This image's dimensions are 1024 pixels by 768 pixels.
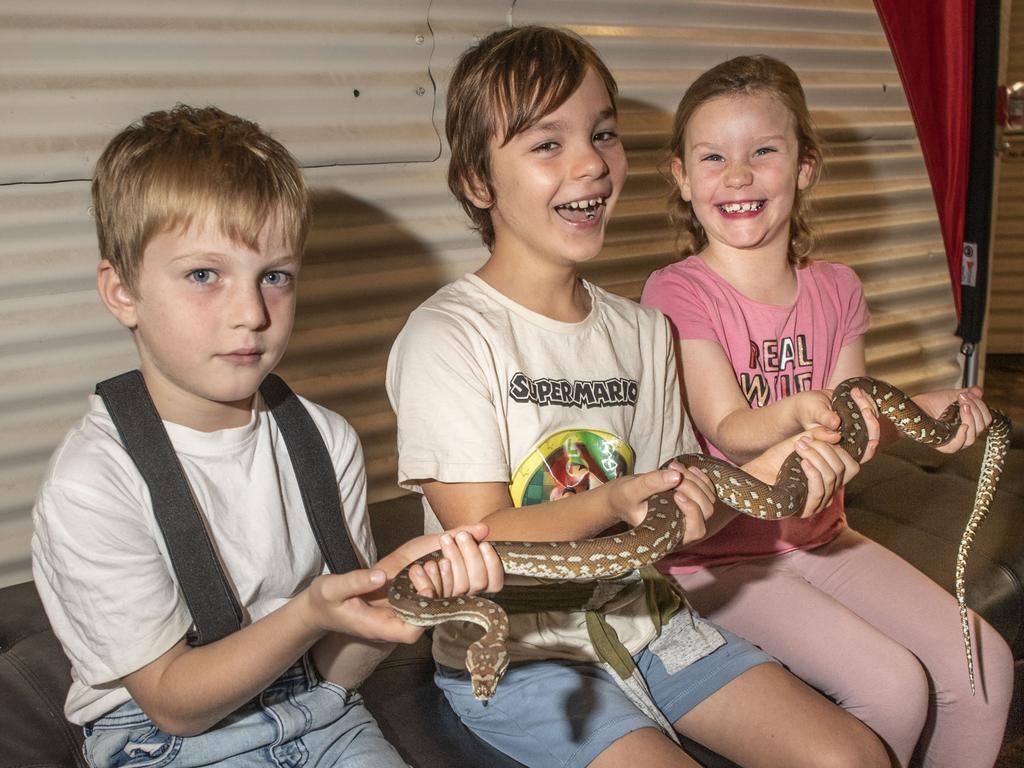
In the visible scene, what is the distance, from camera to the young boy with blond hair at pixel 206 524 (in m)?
1.83

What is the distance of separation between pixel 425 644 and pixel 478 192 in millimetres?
1151

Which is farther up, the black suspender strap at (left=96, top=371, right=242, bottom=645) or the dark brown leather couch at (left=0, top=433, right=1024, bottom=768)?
the black suspender strap at (left=96, top=371, right=242, bottom=645)

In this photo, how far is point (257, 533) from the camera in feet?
6.81

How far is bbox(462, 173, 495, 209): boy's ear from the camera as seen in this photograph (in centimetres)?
252

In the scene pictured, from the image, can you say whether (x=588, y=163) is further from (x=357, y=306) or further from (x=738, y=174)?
(x=357, y=306)

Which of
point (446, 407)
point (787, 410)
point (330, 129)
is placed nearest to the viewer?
point (446, 407)

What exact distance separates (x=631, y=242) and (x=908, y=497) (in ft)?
4.62

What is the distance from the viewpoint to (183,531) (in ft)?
6.26

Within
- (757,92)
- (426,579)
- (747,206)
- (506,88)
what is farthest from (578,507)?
(757,92)

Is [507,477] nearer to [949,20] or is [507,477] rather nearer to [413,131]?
[413,131]

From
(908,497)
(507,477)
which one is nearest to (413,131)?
(507,477)

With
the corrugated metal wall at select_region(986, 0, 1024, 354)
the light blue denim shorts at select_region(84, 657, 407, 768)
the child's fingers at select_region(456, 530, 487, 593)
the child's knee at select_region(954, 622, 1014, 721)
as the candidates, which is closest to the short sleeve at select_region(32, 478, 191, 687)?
the light blue denim shorts at select_region(84, 657, 407, 768)

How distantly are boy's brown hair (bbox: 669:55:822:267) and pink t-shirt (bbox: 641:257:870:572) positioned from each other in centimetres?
14

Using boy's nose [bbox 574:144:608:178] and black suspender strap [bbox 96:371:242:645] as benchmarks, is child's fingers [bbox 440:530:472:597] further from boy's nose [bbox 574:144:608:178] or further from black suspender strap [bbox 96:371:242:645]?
boy's nose [bbox 574:144:608:178]
